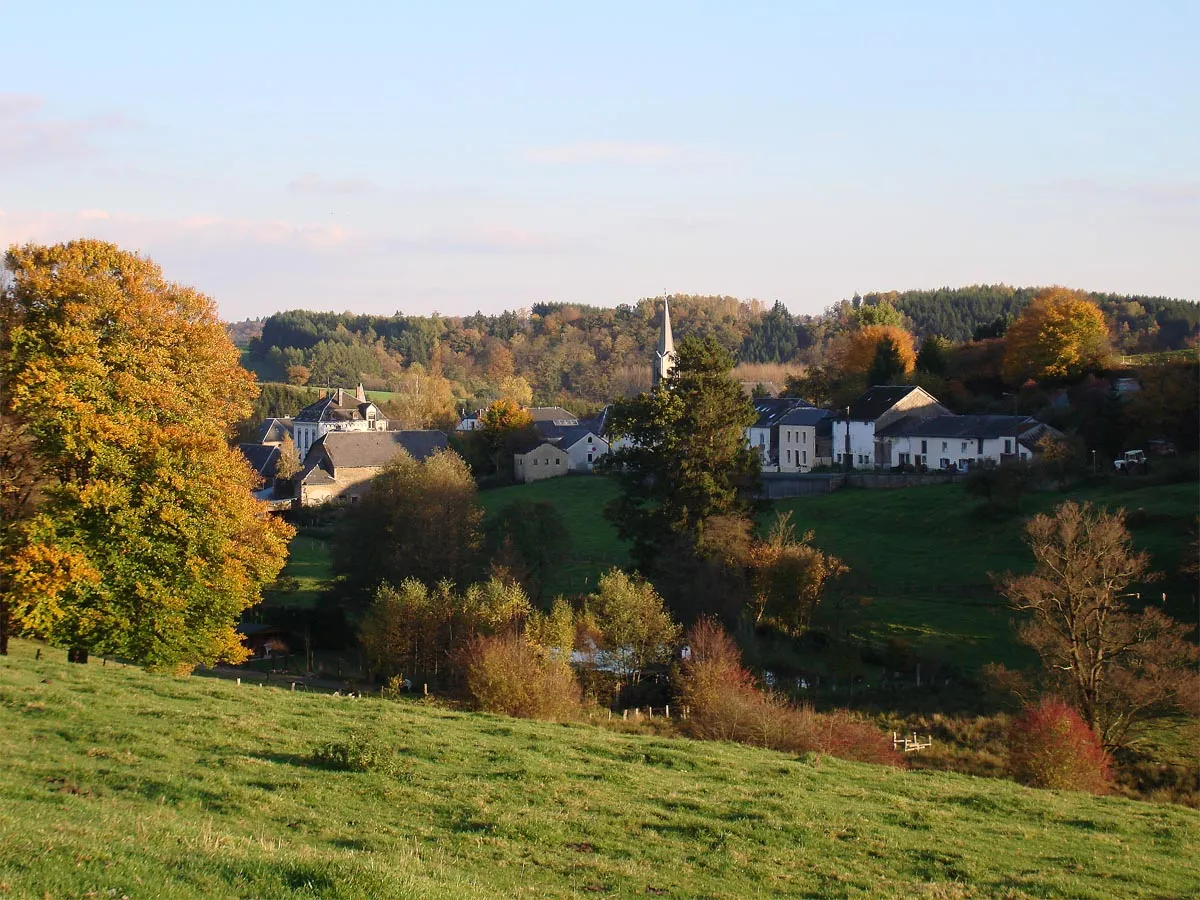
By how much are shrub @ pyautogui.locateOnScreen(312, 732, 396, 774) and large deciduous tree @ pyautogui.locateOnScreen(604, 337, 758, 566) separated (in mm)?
24969

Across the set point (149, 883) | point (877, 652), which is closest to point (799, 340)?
point (877, 652)

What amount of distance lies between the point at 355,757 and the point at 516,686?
9862 millimetres

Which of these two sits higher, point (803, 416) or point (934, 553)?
point (803, 416)

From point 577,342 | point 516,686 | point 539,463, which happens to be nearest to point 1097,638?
point 516,686

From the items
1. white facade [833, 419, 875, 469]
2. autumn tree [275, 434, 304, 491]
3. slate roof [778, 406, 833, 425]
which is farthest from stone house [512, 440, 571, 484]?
white facade [833, 419, 875, 469]

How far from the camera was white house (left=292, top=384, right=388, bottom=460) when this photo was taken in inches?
4195

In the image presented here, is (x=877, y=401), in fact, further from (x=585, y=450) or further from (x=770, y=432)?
(x=585, y=450)

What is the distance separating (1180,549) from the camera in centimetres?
4100

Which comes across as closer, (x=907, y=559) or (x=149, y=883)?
(x=149, y=883)

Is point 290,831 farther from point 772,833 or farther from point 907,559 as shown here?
point 907,559

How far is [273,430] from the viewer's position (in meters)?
111

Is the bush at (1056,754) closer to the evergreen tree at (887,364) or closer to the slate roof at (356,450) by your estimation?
the evergreen tree at (887,364)

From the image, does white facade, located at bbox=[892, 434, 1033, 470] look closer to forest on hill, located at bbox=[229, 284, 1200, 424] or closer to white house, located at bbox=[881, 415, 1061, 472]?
white house, located at bbox=[881, 415, 1061, 472]

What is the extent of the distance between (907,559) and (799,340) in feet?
434
